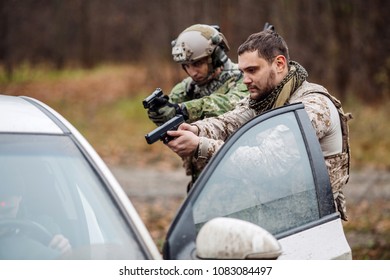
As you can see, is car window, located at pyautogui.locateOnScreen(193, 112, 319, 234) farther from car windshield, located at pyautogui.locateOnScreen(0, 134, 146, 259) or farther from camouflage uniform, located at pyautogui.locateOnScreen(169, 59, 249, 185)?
camouflage uniform, located at pyautogui.locateOnScreen(169, 59, 249, 185)

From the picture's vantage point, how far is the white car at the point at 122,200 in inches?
97.3

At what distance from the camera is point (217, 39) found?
15.7 ft

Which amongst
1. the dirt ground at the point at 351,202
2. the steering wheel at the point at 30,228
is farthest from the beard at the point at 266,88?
the dirt ground at the point at 351,202

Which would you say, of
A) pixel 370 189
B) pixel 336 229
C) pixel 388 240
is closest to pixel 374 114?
pixel 370 189

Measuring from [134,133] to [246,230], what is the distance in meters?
14.6

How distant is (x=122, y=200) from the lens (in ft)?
8.34

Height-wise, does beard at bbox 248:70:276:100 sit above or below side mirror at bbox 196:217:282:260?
above

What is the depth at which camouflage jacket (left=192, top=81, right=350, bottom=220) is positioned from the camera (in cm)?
329

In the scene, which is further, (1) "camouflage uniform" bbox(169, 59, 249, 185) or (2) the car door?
→ (1) "camouflage uniform" bbox(169, 59, 249, 185)

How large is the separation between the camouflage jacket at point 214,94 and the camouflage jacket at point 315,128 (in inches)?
20.0

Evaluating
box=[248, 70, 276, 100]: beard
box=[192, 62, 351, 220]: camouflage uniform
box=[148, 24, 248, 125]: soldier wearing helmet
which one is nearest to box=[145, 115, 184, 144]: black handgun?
box=[192, 62, 351, 220]: camouflage uniform

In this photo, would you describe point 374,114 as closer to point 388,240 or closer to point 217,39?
point 388,240

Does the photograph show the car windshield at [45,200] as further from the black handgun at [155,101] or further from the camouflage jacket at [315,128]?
the black handgun at [155,101]

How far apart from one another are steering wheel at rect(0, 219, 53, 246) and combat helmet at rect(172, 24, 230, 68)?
7.02 feet
